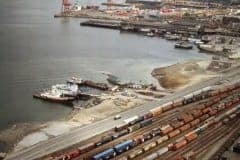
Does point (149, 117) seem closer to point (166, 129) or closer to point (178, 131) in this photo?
point (166, 129)

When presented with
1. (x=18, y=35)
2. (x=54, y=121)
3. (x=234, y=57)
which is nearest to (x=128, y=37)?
(x=18, y=35)

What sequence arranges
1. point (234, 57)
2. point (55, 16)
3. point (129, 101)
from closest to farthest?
point (129, 101), point (234, 57), point (55, 16)

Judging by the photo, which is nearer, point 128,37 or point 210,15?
point 128,37

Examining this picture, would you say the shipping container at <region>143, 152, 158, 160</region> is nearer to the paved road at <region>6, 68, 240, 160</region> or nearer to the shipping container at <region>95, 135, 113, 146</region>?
the shipping container at <region>95, 135, 113, 146</region>

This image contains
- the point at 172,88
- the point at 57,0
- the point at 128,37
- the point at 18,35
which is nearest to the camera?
the point at 172,88

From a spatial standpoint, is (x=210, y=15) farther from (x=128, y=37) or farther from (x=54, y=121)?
(x=54, y=121)

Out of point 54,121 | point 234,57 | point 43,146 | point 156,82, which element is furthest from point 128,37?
point 43,146
